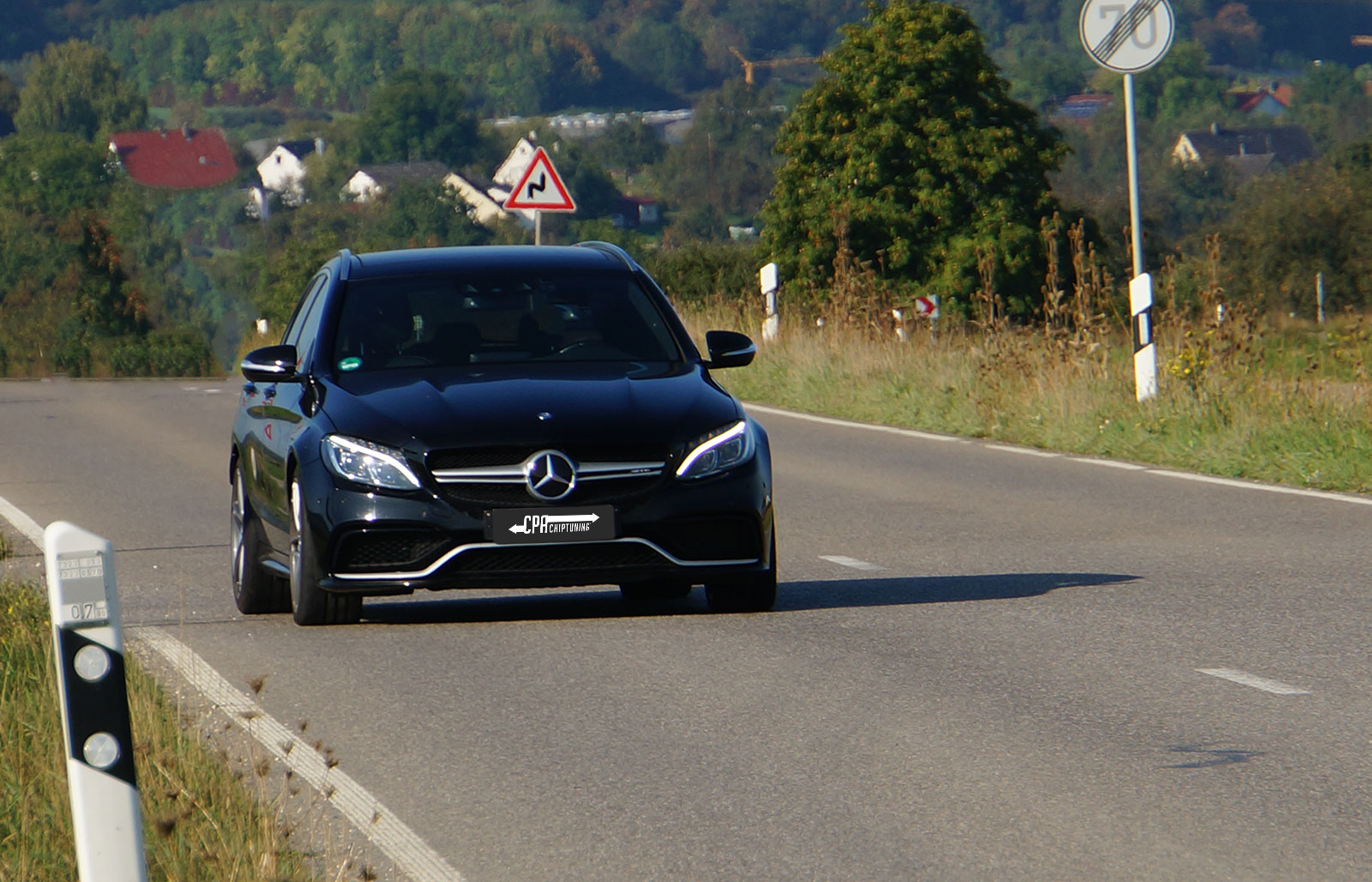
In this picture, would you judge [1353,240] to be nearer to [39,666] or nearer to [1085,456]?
[1085,456]

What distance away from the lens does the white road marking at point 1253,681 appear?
7555 mm

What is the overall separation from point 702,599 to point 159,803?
4833mm

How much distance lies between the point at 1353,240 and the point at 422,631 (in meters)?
62.9

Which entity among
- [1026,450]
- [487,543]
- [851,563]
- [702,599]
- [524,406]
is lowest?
[1026,450]

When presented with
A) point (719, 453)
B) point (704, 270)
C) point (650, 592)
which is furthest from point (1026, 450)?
point (704, 270)

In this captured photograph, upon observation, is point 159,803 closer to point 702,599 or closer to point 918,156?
point 702,599

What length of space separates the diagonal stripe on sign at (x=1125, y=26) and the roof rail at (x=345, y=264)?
10402 mm

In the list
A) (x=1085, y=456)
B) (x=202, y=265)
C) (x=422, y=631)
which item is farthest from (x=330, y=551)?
(x=202, y=265)

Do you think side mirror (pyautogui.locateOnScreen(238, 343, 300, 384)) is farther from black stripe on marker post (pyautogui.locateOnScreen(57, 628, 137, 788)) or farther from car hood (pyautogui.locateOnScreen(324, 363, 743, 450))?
black stripe on marker post (pyautogui.locateOnScreen(57, 628, 137, 788))

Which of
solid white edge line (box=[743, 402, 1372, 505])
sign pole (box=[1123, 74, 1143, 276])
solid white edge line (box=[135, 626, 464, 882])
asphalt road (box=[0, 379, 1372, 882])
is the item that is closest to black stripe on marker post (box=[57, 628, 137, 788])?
solid white edge line (box=[135, 626, 464, 882])

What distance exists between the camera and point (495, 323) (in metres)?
9.74

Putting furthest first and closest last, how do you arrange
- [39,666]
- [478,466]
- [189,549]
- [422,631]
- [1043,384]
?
[1043,384], [189,549], [422,631], [478,466], [39,666]

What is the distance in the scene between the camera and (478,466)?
8.66 m

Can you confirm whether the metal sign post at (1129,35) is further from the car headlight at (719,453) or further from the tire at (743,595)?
the car headlight at (719,453)
